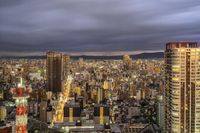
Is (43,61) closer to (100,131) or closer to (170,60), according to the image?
(100,131)

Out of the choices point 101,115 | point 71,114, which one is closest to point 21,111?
point 101,115

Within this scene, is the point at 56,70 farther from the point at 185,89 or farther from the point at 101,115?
the point at 185,89

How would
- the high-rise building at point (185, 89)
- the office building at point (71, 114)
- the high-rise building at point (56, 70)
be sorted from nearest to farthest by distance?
1. the high-rise building at point (185, 89)
2. the office building at point (71, 114)
3. the high-rise building at point (56, 70)

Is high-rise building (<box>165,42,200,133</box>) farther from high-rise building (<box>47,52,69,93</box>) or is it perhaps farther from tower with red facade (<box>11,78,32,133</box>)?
high-rise building (<box>47,52,69,93</box>)

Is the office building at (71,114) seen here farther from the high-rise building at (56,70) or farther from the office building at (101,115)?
the high-rise building at (56,70)

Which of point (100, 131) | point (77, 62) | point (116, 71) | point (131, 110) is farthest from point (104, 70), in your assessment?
point (100, 131)

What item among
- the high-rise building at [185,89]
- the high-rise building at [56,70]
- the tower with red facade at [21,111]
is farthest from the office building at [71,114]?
the tower with red facade at [21,111]
